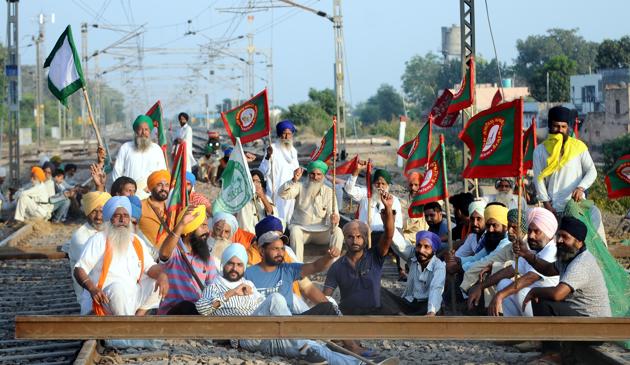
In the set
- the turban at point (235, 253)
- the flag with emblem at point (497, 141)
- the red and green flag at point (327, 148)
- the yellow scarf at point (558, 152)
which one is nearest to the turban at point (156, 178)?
the turban at point (235, 253)

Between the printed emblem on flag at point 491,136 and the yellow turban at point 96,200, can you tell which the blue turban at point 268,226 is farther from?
the printed emblem on flag at point 491,136

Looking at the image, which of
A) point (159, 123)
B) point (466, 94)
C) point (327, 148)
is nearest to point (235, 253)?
point (466, 94)

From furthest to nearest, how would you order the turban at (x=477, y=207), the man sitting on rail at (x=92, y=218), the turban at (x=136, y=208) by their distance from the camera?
the turban at (x=477, y=207) → the turban at (x=136, y=208) → the man sitting on rail at (x=92, y=218)

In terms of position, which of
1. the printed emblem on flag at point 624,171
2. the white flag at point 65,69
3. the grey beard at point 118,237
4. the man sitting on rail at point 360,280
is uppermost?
the white flag at point 65,69

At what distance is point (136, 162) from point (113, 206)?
443 centimetres

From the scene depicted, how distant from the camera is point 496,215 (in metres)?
9.48

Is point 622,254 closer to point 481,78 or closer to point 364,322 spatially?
point 364,322

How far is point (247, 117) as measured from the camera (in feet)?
45.4

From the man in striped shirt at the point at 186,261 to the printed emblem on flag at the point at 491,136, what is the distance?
2.28 meters

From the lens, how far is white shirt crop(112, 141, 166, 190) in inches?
503

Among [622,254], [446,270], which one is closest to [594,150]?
[622,254]

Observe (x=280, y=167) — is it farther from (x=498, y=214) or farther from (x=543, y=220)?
(x=543, y=220)

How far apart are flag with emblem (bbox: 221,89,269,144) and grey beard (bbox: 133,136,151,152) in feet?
3.65

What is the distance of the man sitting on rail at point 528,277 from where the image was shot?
322 inches
